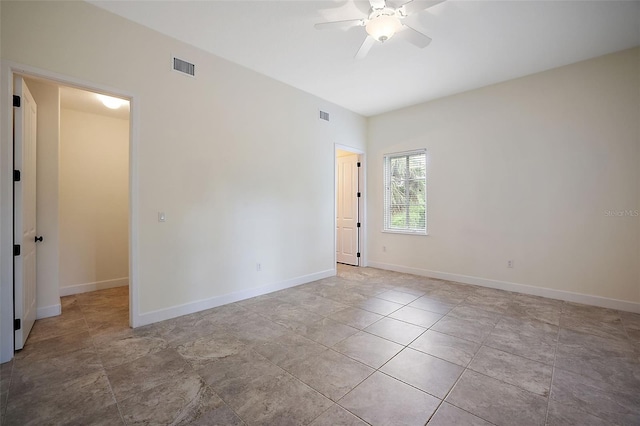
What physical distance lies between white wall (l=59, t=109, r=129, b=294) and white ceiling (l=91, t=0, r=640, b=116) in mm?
2466

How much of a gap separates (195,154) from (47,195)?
1.86m

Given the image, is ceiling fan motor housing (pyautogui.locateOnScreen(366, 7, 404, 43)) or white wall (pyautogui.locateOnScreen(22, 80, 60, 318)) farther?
white wall (pyautogui.locateOnScreen(22, 80, 60, 318))

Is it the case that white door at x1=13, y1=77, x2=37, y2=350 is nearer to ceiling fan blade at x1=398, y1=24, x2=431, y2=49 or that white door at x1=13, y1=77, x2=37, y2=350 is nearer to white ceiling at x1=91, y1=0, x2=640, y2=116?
white ceiling at x1=91, y1=0, x2=640, y2=116

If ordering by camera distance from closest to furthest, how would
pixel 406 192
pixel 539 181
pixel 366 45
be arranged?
1. pixel 366 45
2. pixel 539 181
3. pixel 406 192

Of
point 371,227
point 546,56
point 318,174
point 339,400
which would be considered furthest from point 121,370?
point 546,56

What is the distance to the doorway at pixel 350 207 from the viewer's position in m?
6.08

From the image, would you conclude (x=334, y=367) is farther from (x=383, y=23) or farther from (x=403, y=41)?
(x=403, y=41)

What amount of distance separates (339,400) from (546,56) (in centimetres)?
467

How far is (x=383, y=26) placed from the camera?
2580 millimetres

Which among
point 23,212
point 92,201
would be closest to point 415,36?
point 23,212

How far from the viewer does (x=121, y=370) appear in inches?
85.6

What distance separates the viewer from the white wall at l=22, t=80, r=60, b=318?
3238mm

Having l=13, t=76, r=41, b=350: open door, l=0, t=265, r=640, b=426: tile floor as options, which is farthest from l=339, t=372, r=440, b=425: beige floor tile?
l=13, t=76, r=41, b=350: open door

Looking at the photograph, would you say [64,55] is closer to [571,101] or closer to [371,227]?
[371,227]
